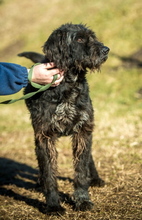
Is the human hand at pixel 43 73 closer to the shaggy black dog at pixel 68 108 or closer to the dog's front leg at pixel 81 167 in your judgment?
the shaggy black dog at pixel 68 108

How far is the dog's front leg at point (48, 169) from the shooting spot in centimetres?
414

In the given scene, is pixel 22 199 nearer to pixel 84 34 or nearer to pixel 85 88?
pixel 85 88

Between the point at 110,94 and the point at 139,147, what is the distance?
6.09 m

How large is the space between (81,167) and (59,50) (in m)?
1.56

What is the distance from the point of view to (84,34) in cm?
412

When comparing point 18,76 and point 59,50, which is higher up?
point 59,50

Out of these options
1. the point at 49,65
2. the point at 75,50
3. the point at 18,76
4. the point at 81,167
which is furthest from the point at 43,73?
the point at 81,167

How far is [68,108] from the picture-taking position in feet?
13.7

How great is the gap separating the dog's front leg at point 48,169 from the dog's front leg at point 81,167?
28 cm

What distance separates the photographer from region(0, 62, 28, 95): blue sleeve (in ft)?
11.9

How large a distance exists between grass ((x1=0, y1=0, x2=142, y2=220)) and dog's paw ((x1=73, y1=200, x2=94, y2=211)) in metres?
0.07

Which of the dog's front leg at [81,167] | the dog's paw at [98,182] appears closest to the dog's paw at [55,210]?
the dog's front leg at [81,167]

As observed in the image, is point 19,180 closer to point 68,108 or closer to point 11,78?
point 68,108

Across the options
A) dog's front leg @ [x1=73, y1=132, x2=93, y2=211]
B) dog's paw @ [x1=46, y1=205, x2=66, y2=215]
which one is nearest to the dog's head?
dog's front leg @ [x1=73, y1=132, x2=93, y2=211]
